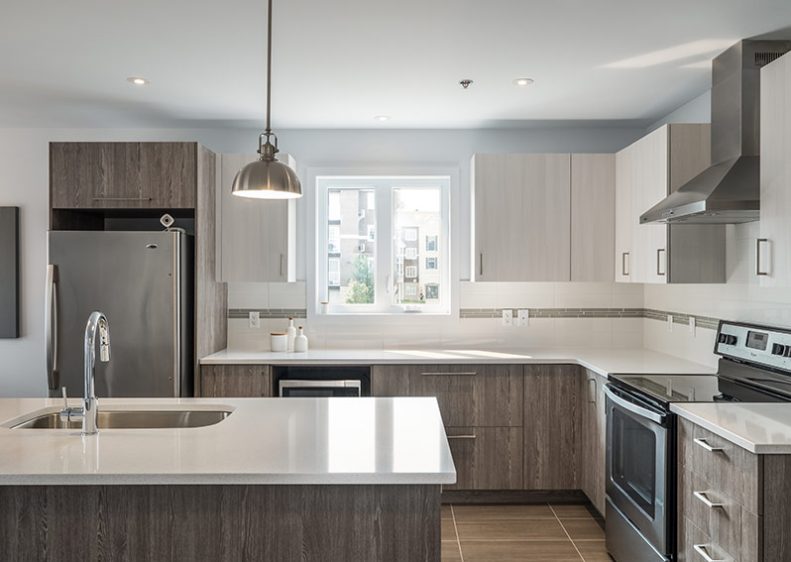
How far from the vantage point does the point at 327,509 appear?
1.72 meters

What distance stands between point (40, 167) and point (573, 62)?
363cm

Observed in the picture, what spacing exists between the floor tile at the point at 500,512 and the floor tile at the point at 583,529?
125 millimetres

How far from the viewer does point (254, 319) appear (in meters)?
4.26

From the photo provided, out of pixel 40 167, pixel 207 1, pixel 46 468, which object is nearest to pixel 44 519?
pixel 46 468

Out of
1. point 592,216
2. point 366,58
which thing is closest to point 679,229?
point 592,216

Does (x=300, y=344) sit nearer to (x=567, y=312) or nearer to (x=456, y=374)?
(x=456, y=374)

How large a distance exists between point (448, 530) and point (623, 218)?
216 cm

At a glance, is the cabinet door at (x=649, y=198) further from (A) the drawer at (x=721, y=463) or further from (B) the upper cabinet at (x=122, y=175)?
(B) the upper cabinet at (x=122, y=175)

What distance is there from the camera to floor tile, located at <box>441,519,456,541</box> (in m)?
3.26

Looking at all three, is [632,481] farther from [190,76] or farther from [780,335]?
[190,76]

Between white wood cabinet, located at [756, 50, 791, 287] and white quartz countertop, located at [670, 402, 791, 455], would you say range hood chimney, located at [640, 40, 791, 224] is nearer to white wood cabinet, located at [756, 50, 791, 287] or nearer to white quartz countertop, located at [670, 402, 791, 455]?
white wood cabinet, located at [756, 50, 791, 287]

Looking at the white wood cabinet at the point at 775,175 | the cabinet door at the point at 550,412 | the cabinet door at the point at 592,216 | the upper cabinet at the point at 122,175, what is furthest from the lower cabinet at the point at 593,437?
the upper cabinet at the point at 122,175

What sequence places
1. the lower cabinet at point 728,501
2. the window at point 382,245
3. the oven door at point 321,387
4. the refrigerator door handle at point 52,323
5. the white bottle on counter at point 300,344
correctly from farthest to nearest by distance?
the window at point 382,245, the white bottle on counter at point 300,344, the oven door at point 321,387, the refrigerator door handle at point 52,323, the lower cabinet at point 728,501

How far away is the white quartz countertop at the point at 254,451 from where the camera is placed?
160 cm
